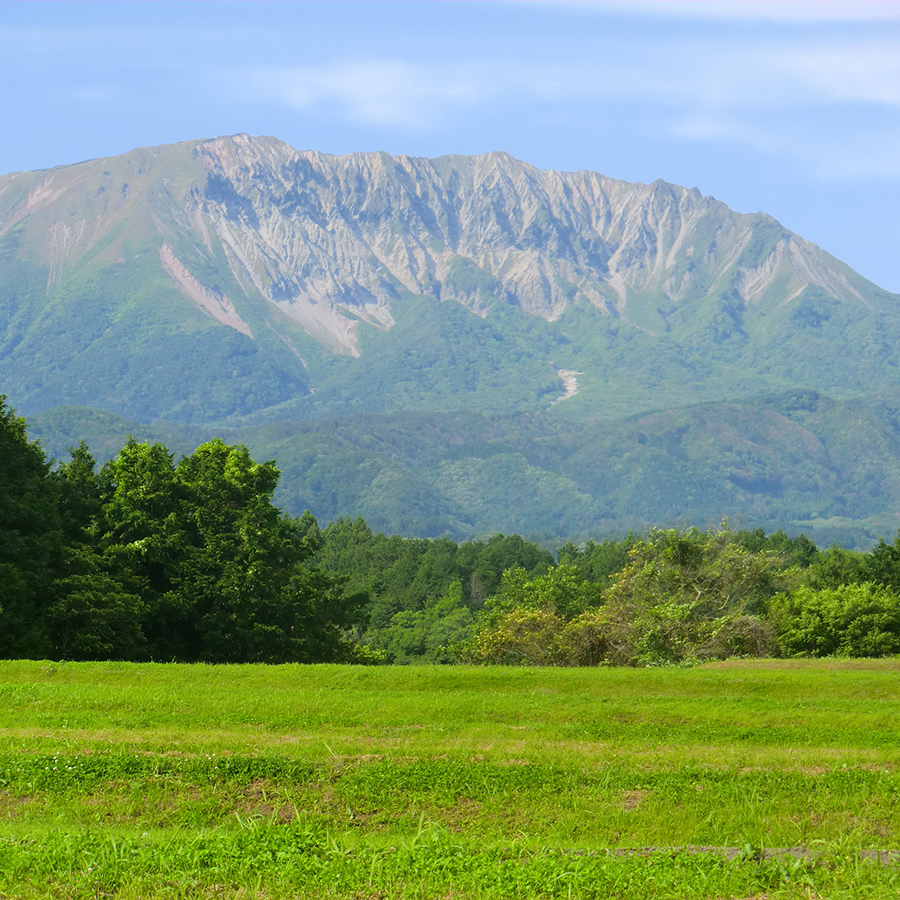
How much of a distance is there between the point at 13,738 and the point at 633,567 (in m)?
36.1

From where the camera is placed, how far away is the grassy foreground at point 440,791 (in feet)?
37.2

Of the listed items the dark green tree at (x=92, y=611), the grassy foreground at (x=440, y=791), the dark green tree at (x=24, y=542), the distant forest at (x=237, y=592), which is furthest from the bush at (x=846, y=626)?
the dark green tree at (x=24, y=542)

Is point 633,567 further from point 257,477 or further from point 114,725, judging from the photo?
point 114,725

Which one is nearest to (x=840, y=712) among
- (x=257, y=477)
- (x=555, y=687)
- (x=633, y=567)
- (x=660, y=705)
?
(x=660, y=705)

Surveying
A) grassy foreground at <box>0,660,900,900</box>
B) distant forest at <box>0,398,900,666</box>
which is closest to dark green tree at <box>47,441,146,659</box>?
distant forest at <box>0,398,900,666</box>

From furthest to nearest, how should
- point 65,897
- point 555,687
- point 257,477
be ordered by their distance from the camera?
point 257,477
point 555,687
point 65,897

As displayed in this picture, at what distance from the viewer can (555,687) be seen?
83.0ft

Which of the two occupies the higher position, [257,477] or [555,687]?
[257,477]

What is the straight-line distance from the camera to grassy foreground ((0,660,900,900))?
1133cm

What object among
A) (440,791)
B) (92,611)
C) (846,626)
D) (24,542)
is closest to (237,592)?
(92,611)

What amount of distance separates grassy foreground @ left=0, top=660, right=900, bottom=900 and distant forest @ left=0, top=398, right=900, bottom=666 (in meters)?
14.4

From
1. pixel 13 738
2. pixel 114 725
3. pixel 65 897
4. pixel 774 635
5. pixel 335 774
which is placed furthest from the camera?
pixel 774 635

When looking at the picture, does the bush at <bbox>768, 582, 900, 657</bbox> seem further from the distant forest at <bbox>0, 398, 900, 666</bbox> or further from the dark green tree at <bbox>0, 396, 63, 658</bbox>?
the dark green tree at <bbox>0, 396, 63, 658</bbox>

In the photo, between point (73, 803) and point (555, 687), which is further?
point (555, 687)
